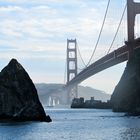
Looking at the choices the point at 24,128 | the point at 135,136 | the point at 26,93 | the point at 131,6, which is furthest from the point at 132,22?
the point at 135,136

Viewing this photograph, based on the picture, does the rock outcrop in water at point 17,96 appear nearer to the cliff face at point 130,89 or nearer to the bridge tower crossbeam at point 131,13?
the cliff face at point 130,89

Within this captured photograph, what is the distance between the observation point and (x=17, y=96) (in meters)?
64.1

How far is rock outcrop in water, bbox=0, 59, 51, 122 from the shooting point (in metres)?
63.4

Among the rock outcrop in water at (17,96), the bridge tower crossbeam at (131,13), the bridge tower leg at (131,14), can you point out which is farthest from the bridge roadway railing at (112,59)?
the rock outcrop in water at (17,96)

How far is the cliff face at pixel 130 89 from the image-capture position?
105625mm

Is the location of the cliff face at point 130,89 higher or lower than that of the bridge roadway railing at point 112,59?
lower

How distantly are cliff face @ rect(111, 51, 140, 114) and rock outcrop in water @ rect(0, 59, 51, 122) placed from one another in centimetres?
3922

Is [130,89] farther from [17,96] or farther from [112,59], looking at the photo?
[17,96]

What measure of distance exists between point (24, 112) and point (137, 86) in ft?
149

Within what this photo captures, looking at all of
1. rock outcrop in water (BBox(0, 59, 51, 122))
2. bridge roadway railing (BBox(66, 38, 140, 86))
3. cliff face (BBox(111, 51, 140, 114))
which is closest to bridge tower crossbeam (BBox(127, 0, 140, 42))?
bridge roadway railing (BBox(66, 38, 140, 86))

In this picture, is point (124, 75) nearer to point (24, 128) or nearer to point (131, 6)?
point (131, 6)

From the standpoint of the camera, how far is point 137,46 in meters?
111

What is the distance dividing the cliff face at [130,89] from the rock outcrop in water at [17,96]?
39.2 metres

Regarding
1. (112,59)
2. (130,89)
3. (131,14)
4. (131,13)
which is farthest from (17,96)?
(131,13)
